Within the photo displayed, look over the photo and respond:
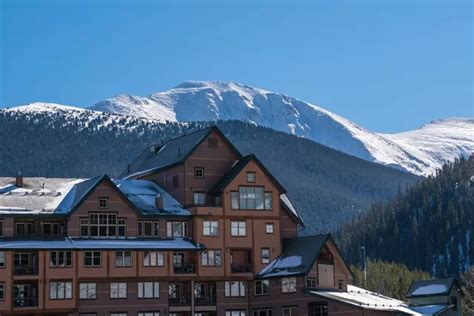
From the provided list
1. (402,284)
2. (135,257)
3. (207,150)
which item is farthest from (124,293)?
(402,284)

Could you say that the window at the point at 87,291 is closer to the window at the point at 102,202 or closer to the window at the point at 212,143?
the window at the point at 102,202

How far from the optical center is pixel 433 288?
108938 mm

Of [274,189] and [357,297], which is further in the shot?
[274,189]

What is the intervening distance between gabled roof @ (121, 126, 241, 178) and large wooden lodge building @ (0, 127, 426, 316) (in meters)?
0.21

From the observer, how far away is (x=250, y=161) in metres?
92.7

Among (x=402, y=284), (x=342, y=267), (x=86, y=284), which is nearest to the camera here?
(x=86, y=284)

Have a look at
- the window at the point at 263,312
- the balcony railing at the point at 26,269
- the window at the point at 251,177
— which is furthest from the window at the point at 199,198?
the balcony railing at the point at 26,269

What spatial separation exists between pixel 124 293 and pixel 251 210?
48.2 feet

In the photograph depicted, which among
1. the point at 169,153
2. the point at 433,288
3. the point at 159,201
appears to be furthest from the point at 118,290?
the point at 433,288

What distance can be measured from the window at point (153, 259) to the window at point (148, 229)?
1961 millimetres

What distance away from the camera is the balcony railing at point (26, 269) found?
81688 mm

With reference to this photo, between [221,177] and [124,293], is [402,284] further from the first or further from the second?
[124,293]

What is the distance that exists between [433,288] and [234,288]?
28.0m

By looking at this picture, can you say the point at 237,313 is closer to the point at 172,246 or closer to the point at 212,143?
the point at 172,246
